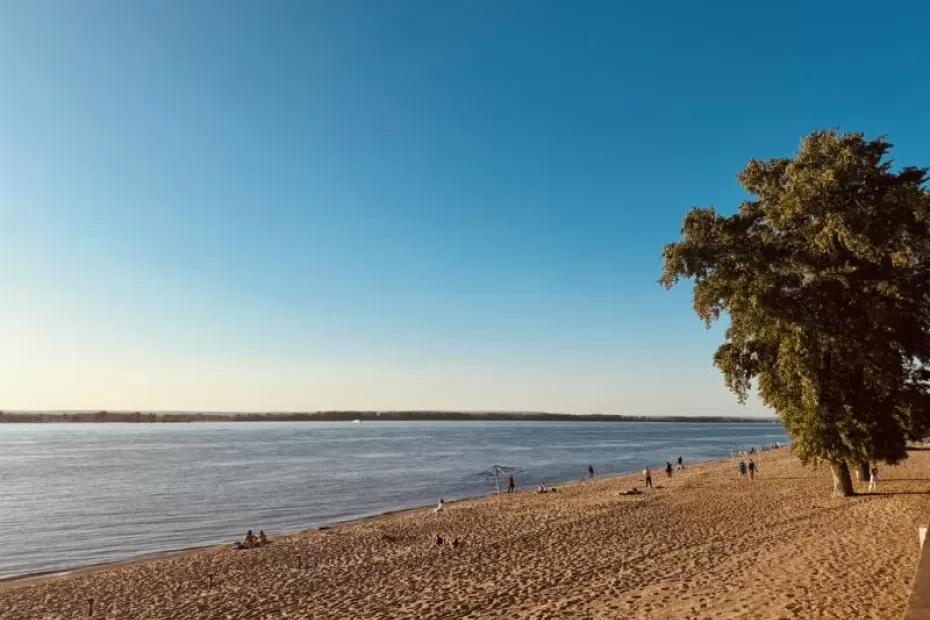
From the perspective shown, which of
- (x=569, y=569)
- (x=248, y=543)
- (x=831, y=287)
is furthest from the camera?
(x=248, y=543)

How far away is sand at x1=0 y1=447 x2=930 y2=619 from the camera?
14.9 meters

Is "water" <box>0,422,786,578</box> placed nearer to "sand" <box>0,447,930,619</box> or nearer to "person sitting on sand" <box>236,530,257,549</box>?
"person sitting on sand" <box>236,530,257,549</box>

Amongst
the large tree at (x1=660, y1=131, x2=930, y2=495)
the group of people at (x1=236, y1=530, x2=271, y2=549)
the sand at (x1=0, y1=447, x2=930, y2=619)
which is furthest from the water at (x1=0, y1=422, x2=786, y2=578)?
the large tree at (x1=660, y1=131, x2=930, y2=495)

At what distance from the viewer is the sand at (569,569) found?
14898 mm

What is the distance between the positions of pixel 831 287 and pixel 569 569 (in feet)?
54.9

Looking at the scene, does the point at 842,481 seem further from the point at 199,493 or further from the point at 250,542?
the point at 199,493

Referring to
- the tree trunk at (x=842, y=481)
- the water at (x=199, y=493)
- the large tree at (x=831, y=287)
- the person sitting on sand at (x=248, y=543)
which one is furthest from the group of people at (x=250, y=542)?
the tree trunk at (x=842, y=481)

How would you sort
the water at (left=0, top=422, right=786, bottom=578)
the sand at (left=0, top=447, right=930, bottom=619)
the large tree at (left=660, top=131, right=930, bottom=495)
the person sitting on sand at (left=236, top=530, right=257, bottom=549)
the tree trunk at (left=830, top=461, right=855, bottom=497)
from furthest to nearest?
1. the water at (left=0, top=422, right=786, bottom=578)
2. the person sitting on sand at (left=236, top=530, right=257, bottom=549)
3. the tree trunk at (left=830, top=461, right=855, bottom=497)
4. the large tree at (left=660, top=131, right=930, bottom=495)
5. the sand at (left=0, top=447, right=930, bottom=619)

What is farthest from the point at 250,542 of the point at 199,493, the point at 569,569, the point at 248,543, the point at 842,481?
the point at 842,481

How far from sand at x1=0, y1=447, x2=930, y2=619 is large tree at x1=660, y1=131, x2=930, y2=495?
13.0 ft

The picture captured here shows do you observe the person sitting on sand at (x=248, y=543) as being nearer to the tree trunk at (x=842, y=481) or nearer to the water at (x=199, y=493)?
the water at (x=199, y=493)

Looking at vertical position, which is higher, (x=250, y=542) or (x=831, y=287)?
(x=831, y=287)

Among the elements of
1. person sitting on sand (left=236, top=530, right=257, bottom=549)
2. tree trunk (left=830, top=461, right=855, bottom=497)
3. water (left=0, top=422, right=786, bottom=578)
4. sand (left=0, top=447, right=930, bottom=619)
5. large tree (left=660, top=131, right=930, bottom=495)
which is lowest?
water (left=0, top=422, right=786, bottom=578)

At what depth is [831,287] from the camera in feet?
82.6
